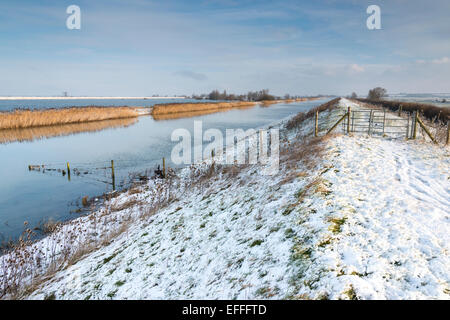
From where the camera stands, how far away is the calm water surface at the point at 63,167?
12797 mm

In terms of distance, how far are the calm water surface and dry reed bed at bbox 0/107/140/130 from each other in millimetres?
9019

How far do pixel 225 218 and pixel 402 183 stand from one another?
19.5ft

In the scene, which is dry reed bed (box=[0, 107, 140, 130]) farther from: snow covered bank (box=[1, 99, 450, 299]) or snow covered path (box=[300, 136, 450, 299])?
snow covered path (box=[300, 136, 450, 299])

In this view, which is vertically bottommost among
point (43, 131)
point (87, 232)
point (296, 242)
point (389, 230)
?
point (87, 232)

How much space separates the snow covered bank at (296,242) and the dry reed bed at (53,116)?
33.0 meters

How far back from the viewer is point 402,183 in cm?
862

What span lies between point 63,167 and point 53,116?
23.5m

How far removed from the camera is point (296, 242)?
558 centimetres

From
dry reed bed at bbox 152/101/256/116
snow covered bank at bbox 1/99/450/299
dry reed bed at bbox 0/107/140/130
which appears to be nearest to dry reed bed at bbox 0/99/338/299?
snow covered bank at bbox 1/99/450/299

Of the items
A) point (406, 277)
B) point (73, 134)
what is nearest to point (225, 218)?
point (406, 277)

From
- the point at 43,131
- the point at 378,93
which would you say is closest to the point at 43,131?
the point at 43,131

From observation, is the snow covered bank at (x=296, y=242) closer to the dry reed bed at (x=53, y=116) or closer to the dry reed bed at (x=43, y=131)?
the dry reed bed at (x=43, y=131)

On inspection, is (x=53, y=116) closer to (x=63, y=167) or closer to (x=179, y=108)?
(x=63, y=167)
